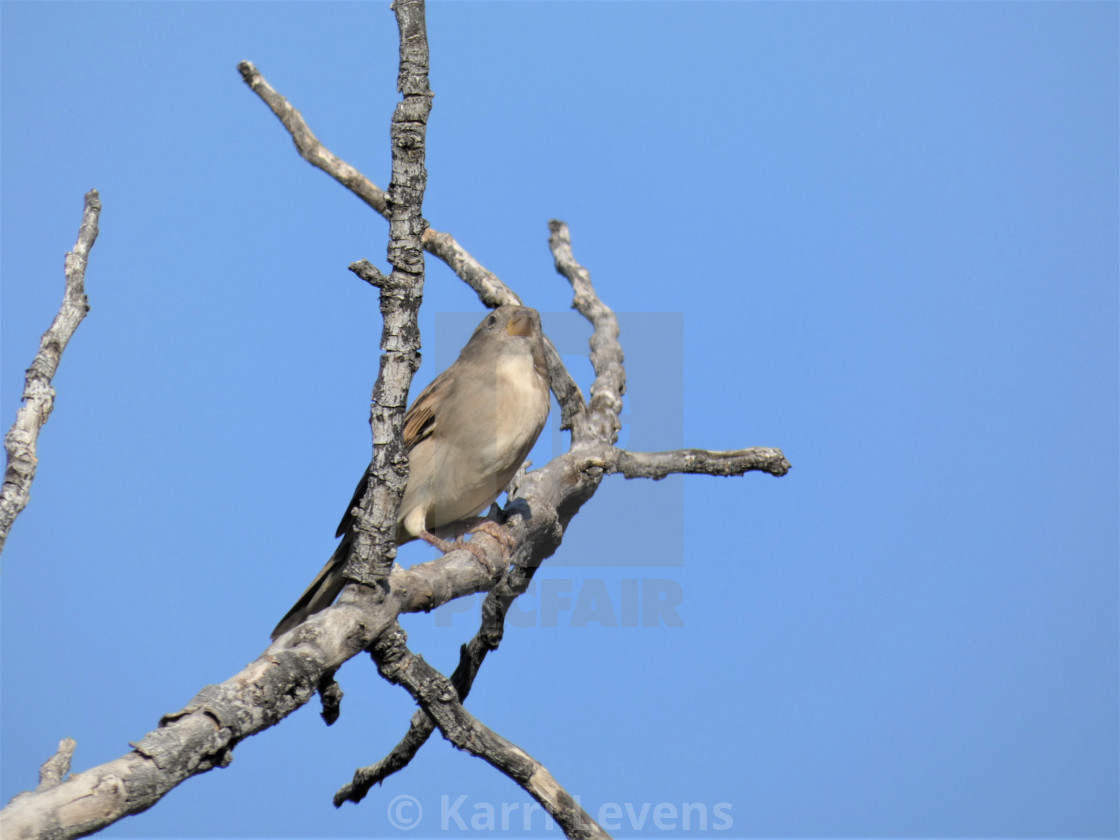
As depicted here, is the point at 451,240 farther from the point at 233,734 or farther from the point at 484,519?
the point at 233,734

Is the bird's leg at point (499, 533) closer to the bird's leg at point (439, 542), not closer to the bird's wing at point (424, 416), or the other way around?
the bird's leg at point (439, 542)

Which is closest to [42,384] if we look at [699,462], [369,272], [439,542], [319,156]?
[369,272]

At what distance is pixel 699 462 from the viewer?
618cm

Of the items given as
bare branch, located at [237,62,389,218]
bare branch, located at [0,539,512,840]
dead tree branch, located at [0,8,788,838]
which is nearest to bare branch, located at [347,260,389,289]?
dead tree branch, located at [0,8,788,838]

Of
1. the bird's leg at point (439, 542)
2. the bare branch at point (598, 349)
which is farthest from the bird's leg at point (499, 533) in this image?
the bare branch at point (598, 349)

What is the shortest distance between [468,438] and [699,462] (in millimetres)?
1798

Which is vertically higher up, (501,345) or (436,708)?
(501,345)

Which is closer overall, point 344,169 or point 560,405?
point 344,169

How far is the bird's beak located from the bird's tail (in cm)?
168

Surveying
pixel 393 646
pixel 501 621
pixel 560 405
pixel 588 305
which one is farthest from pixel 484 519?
pixel 588 305

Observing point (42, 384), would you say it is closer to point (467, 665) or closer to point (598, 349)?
point (467, 665)

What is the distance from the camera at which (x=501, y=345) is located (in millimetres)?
5555

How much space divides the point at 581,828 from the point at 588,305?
13.9 feet

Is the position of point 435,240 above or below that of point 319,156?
below
